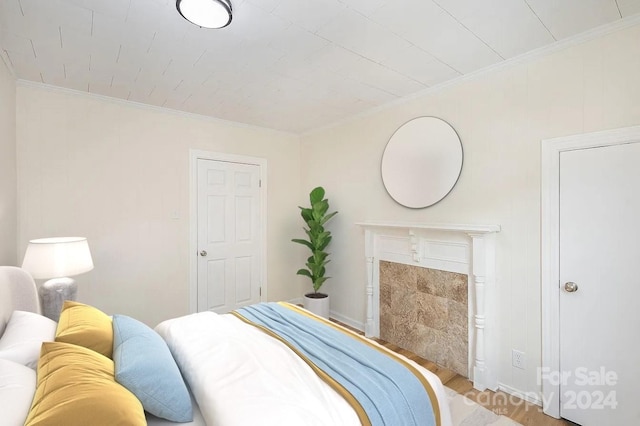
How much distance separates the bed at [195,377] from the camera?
3.04ft

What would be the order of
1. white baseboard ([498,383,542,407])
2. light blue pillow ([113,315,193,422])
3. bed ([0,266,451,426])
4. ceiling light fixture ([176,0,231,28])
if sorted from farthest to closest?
white baseboard ([498,383,542,407]) < ceiling light fixture ([176,0,231,28]) < light blue pillow ([113,315,193,422]) < bed ([0,266,451,426])

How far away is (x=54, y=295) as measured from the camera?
2.16 metres

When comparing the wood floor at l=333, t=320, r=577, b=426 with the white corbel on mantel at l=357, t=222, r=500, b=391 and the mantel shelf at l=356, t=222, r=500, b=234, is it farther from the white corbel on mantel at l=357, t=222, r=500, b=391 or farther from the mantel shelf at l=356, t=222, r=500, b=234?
the mantel shelf at l=356, t=222, r=500, b=234

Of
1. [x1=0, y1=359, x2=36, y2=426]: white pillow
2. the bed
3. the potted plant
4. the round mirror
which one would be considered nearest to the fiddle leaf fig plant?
the potted plant

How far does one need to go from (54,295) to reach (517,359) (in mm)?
3419

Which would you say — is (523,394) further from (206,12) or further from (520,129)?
(206,12)

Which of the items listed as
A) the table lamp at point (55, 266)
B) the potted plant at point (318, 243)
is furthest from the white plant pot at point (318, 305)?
the table lamp at point (55, 266)

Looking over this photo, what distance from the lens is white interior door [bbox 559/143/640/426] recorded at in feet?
5.83

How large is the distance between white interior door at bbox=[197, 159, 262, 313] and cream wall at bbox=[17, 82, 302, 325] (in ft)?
0.63

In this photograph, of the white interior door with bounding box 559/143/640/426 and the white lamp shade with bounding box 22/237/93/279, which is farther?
the white lamp shade with bounding box 22/237/93/279

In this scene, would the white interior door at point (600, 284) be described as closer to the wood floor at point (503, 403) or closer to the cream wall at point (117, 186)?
the wood floor at point (503, 403)

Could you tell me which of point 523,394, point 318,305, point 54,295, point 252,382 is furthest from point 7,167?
point 523,394

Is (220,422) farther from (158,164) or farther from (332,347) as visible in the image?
(158,164)


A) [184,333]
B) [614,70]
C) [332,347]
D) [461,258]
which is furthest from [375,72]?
[184,333]
